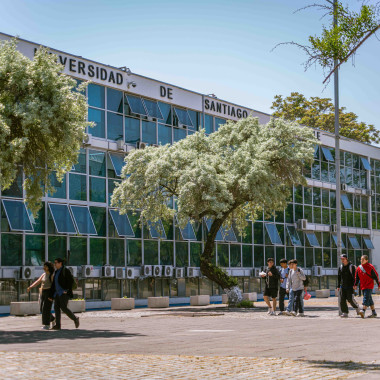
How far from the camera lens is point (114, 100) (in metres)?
35.3

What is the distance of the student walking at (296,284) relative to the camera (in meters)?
21.0

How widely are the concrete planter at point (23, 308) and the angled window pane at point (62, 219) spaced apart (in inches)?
217

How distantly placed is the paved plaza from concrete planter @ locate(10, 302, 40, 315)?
942cm

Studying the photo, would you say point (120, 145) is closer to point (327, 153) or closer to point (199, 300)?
point (199, 300)

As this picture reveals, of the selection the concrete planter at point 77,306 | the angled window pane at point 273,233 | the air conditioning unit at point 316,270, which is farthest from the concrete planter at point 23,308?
the air conditioning unit at point 316,270

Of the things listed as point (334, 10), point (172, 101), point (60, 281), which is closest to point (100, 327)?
point (60, 281)

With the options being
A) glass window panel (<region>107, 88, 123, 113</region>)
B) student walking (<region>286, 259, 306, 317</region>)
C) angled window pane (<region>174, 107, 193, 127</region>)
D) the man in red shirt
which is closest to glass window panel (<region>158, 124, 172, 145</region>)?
angled window pane (<region>174, 107, 193, 127</region>)

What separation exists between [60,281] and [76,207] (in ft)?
53.5

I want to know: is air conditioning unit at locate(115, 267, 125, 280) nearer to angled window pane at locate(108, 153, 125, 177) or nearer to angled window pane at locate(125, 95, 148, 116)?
angled window pane at locate(108, 153, 125, 177)

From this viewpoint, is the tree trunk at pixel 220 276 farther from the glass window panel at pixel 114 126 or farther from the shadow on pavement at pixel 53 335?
the shadow on pavement at pixel 53 335

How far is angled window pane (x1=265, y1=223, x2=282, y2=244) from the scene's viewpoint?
1797 inches

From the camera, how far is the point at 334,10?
840 centimetres

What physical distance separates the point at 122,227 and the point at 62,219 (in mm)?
3979

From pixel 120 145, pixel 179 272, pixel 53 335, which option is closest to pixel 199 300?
pixel 179 272
